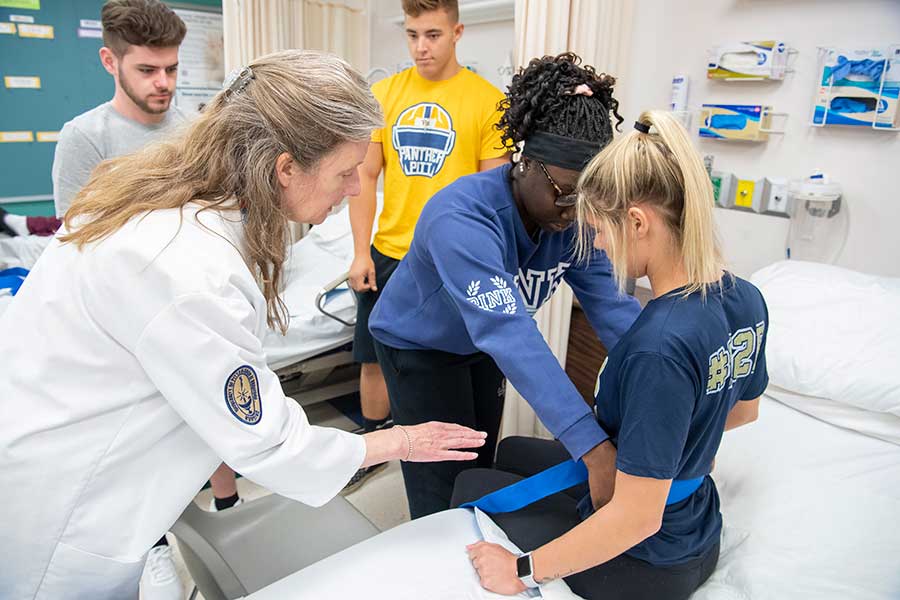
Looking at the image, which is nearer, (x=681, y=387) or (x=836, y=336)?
(x=681, y=387)

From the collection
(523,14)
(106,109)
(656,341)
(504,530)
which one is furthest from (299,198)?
(106,109)

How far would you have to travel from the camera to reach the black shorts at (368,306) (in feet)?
8.13

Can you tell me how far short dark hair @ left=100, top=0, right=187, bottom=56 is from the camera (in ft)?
6.32

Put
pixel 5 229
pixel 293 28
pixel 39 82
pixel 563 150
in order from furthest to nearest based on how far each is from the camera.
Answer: pixel 39 82 < pixel 293 28 < pixel 5 229 < pixel 563 150

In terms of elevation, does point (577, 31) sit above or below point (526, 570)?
above

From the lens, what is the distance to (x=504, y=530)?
126cm

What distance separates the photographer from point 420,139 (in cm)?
232

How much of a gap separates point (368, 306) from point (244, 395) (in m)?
1.59

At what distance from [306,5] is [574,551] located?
3.50m

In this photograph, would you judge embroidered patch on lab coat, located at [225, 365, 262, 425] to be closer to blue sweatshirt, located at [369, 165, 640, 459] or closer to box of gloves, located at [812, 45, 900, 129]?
blue sweatshirt, located at [369, 165, 640, 459]

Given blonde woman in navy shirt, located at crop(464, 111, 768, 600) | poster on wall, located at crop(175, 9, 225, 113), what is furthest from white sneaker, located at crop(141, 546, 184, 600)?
poster on wall, located at crop(175, 9, 225, 113)

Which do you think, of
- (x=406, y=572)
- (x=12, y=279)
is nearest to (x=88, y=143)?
(x=12, y=279)

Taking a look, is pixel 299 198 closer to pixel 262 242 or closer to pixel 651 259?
pixel 262 242

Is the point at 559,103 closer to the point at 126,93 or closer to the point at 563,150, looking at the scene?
the point at 563,150
